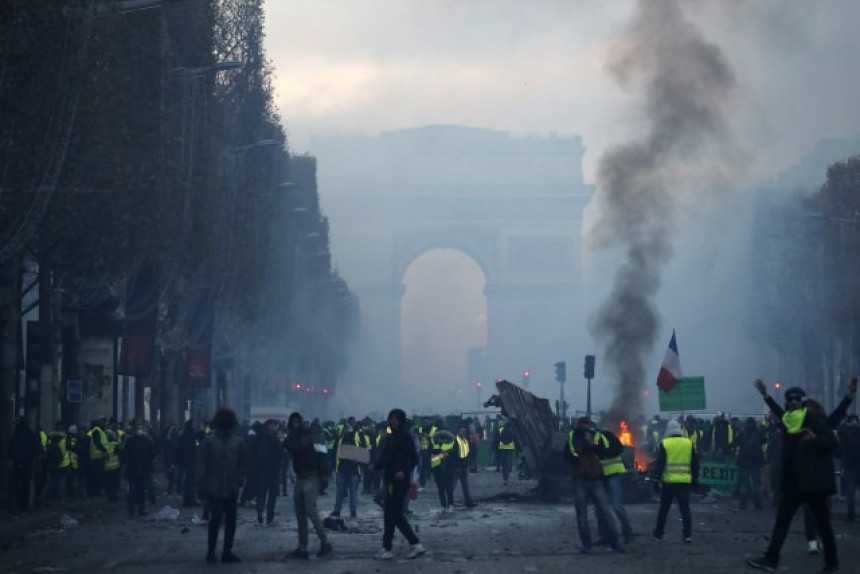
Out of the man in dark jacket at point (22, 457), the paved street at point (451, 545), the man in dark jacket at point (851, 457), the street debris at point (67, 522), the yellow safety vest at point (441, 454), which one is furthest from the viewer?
the yellow safety vest at point (441, 454)

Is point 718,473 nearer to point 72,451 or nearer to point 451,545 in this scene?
point 72,451

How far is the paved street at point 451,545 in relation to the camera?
66.9 ft

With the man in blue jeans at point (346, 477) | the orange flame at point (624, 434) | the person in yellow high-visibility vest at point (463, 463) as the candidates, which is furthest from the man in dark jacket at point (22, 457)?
the orange flame at point (624, 434)

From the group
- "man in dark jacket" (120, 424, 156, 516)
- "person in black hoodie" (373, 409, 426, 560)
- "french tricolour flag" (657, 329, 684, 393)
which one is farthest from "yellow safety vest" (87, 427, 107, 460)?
A: "person in black hoodie" (373, 409, 426, 560)

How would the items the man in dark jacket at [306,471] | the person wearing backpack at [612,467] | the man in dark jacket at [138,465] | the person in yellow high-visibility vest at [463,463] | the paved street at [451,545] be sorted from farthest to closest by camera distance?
the person in yellow high-visibility vest at [463,463], the man in dark jacket at [138,465], the person wearing backpack at [612,467], the man in dark jacket at [306,471], the paved street at [451,545]

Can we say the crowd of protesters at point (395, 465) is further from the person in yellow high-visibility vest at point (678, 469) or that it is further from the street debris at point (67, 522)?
the street debris at point (67, 522)

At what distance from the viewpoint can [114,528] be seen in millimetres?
29281

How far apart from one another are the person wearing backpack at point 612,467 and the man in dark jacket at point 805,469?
4293 mm

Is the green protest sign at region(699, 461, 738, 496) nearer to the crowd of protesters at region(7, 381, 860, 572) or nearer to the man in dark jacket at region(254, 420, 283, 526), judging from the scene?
the crowd of protesters at region(7, 381, 860, 572)

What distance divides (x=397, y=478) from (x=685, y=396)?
15.3m

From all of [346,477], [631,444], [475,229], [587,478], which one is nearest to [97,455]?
[346,477]

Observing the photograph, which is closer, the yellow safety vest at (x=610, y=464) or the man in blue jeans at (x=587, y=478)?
the man in blue jeans at (x=587, y=478)

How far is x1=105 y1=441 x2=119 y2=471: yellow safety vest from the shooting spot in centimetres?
3656

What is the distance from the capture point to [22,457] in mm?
31875
